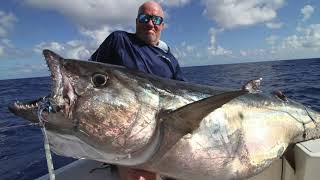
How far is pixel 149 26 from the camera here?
421cm

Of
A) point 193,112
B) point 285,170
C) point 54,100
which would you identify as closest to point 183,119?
point 193,112

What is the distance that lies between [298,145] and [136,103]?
5.46ft

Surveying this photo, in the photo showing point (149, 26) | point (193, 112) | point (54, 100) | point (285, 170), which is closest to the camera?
point (54, 100)

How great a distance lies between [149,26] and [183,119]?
2.03m

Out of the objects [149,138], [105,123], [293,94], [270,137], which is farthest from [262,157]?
[293,94]

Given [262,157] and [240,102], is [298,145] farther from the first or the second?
[240,102]

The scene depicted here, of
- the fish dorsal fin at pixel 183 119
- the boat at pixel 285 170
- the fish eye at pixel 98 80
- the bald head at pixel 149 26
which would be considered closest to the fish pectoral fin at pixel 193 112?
the fish dorsal fin at pixel 183 119

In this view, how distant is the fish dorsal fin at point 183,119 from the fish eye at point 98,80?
423 mm

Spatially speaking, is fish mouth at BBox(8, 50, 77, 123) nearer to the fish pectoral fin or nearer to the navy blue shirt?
the fish pectoral fin

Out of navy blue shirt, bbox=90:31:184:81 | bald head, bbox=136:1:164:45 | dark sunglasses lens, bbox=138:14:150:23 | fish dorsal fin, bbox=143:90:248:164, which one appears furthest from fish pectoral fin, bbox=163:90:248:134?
dark sunglasses lens, bbox=138:14:150:23

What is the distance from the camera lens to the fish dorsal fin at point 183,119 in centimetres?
230

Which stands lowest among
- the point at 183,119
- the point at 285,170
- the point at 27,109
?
the point at 285,170

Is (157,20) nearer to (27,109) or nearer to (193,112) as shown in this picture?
(193,112)

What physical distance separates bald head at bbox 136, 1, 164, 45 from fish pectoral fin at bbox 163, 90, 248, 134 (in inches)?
75.4
